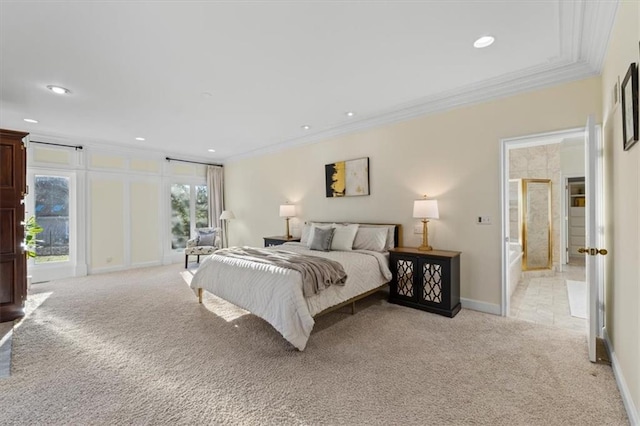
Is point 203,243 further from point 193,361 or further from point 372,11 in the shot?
point 372,11

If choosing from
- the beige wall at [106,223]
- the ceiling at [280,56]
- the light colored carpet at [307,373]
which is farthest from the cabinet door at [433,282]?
the beige wall at [106,223]

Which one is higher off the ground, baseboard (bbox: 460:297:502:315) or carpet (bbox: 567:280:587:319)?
baseboard (bbox: 460:297:502:315)

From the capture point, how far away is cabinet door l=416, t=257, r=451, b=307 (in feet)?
10.9

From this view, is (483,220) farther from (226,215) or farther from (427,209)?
(226,215)

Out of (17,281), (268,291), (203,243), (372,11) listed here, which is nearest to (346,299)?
(268,291)

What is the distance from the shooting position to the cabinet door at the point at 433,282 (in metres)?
3.32

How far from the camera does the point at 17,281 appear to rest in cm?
343

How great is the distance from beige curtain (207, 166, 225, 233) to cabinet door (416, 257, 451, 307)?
5.49 m

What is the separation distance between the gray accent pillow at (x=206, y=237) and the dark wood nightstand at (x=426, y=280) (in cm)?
436

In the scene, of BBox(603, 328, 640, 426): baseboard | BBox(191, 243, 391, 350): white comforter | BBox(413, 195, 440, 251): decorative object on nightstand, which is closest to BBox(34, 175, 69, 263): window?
BBox(191, 243, 391, 350): white comforter

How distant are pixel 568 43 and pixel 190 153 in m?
6.86

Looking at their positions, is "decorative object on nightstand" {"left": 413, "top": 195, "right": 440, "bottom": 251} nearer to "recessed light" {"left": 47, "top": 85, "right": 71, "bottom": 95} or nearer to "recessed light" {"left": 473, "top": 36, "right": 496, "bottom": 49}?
"recessed light" {"left": 473, "top": 36, "right": 496, "bottom": 49}

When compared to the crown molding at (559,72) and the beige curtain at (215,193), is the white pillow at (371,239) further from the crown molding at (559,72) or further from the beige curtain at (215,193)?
the beige curtain at (215,193)

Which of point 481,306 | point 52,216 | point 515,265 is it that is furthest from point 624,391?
point 52,216
